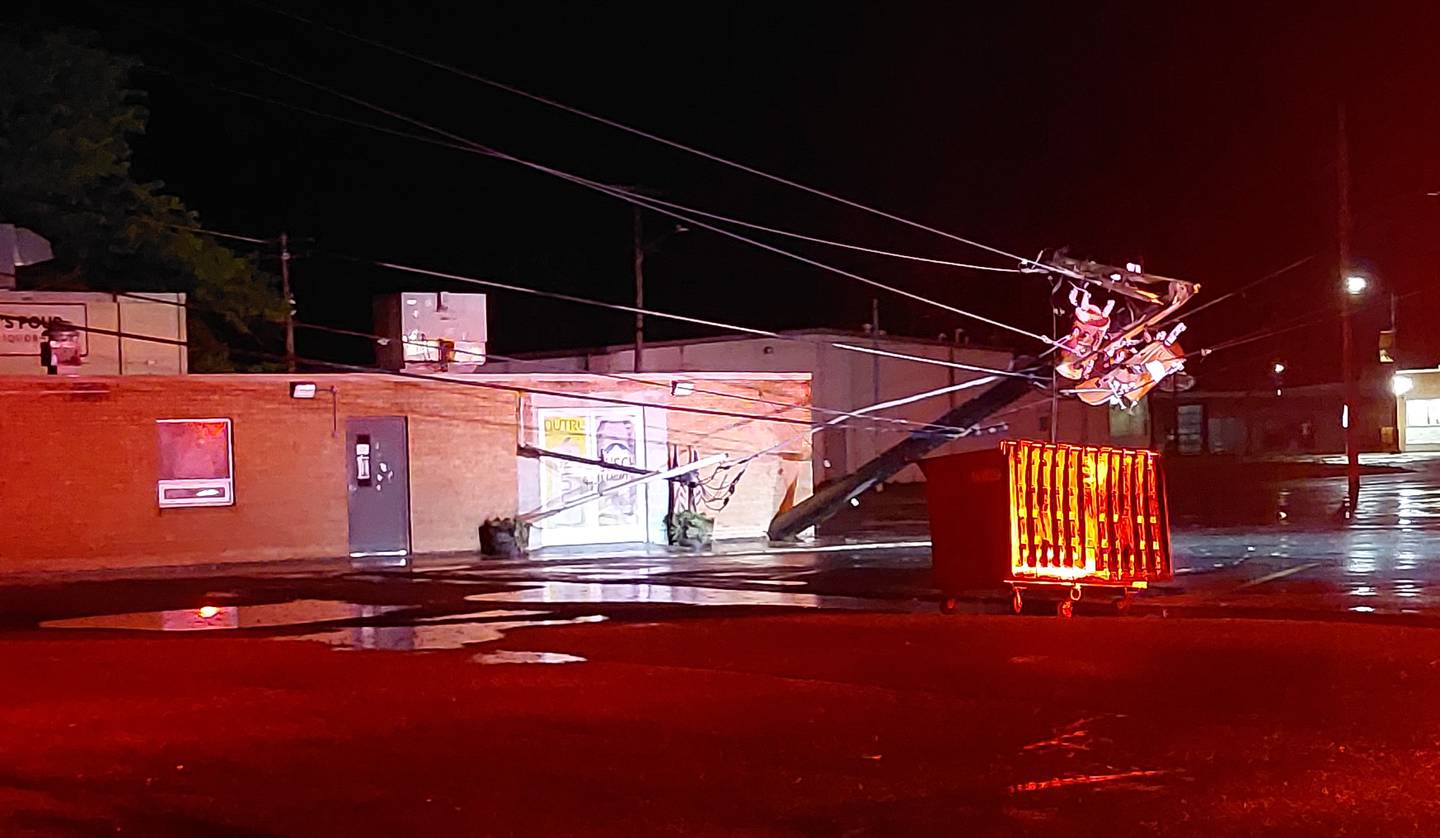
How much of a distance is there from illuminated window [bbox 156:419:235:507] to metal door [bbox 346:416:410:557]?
6.37 ft

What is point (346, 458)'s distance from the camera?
27.0 meters

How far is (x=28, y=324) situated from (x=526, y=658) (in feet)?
55.8

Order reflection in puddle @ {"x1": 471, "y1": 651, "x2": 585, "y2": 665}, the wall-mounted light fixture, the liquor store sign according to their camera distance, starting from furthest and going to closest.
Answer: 1. the liquor store sign
2. the wall-mounted light fixture
3. reflection in puddle @ {"x1": 471, "y1": 651, "x2": 585, "y2": 665}

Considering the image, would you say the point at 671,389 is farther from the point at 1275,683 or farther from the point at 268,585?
the point at 1275,683

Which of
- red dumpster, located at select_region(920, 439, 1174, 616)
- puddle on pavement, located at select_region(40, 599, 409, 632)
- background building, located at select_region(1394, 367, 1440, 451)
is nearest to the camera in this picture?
puddle on pavement, located at select_region(40, 599, 409, 632)

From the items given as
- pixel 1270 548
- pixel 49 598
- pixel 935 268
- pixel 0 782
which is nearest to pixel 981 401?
pixel 1270 548

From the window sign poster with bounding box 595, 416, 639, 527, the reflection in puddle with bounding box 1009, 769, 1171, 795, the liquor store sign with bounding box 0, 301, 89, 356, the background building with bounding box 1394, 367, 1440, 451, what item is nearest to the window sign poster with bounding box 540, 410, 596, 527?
the window sign poster with bounding box 595, 416, 639, 527

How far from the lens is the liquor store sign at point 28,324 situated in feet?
91.1

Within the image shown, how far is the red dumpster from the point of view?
17719mm

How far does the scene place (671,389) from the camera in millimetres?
28969

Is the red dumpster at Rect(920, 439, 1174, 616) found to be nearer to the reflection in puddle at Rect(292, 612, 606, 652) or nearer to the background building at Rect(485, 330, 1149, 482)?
the reflection in puddle at Rect(292, 612, 606, 652)

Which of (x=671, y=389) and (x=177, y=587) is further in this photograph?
(x=671, y=389)

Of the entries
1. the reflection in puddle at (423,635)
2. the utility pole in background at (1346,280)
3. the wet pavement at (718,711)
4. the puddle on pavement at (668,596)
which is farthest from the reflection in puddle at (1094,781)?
the utility pole in background at (1346,280)

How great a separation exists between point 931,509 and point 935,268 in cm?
4765
